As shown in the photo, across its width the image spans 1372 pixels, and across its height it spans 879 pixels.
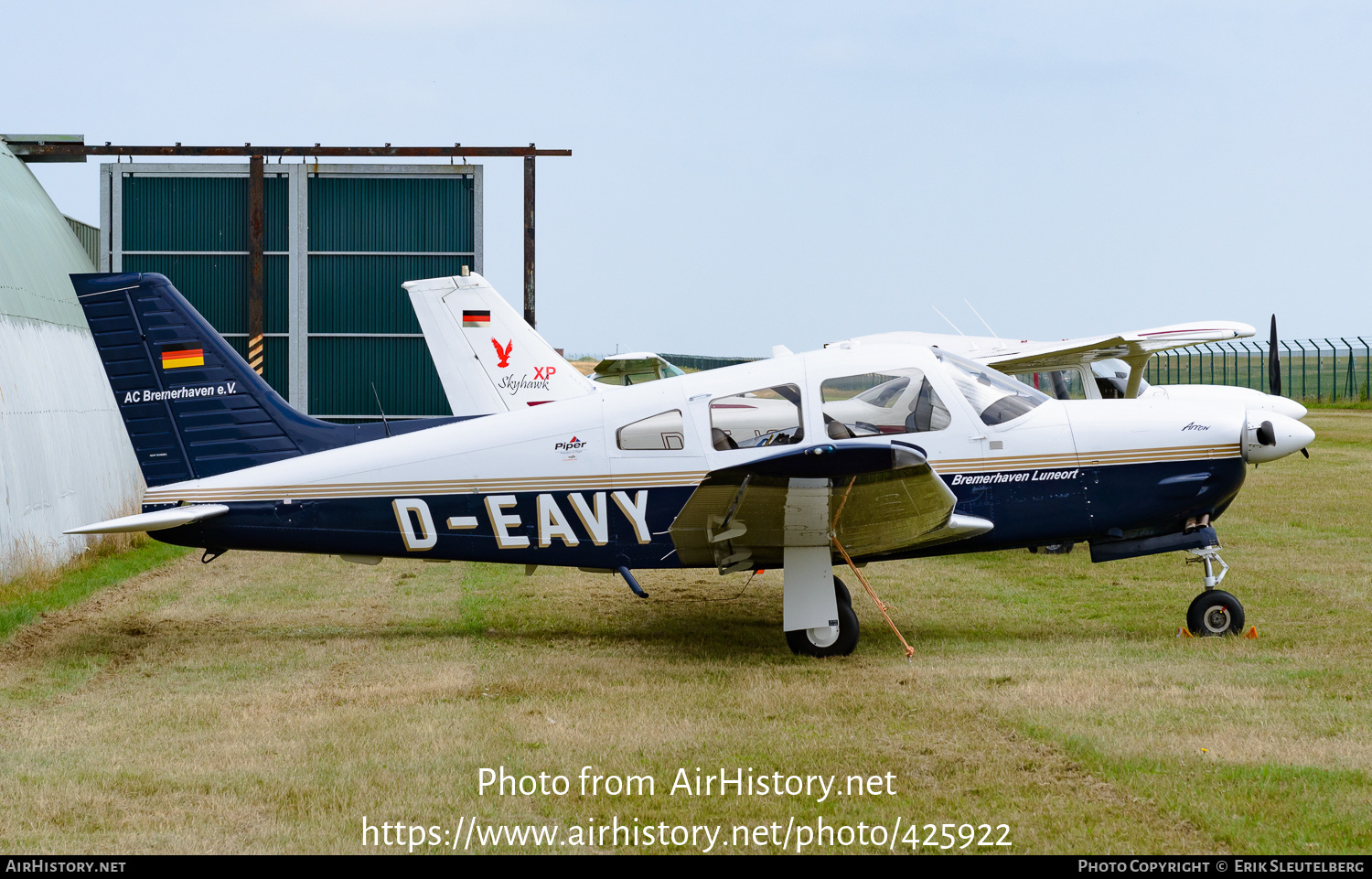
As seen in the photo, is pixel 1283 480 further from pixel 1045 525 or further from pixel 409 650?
pixel 409 650

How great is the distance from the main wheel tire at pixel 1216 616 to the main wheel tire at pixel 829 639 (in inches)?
98.2

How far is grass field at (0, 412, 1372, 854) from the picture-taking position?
4.85 metres

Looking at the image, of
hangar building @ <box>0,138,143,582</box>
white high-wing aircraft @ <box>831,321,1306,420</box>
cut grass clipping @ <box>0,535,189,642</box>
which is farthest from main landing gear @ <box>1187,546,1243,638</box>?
hangar building @ <box>0,138,143,582</box>

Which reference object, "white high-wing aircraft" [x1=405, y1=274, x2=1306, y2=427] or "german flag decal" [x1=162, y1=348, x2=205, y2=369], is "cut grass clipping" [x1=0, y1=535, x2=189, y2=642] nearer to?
"german flag decal" [x1=162, y1=348, x2=205, y2=369]

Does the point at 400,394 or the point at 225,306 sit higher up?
the point at 225,306

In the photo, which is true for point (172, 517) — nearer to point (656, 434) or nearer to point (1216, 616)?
point (656, 434)

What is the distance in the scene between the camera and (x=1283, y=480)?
1866cm

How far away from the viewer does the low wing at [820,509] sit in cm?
680

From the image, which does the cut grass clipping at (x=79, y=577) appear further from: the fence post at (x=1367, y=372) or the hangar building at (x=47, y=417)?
the fence post at (x=1367, y=372)

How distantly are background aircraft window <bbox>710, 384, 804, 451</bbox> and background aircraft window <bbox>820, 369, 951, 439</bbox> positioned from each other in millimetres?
253

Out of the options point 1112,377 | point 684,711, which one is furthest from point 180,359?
point 1112,377
